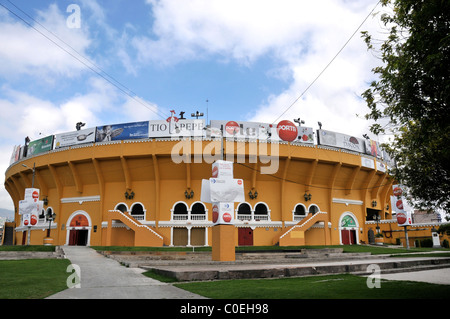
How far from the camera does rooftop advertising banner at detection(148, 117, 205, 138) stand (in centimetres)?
3100

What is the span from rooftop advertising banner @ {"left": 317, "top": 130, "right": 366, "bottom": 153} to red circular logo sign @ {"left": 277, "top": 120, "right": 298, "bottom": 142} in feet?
10.5

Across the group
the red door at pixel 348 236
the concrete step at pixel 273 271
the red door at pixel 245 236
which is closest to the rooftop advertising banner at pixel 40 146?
the red door at pixel 245 236

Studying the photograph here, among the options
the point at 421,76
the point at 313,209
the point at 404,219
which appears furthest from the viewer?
the point at 313,209

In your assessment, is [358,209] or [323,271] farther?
[358,209]

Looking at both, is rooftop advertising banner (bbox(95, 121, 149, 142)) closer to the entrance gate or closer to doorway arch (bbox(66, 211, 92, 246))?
doorway arch (bbox(66, 211, 92, 246))

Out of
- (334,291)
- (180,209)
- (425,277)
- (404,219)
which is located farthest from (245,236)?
(334,291)

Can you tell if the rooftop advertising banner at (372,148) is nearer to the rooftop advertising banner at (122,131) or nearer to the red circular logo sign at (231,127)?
the red circular logo sign at (231,127)

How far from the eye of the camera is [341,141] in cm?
3616

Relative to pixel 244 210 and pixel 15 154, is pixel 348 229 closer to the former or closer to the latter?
pixel 244 210

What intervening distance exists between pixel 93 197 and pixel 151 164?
7.21 meters

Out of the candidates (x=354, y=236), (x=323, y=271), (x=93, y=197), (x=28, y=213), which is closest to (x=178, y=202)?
(x=93, y=197)

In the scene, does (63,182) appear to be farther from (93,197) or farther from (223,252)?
(223,252)

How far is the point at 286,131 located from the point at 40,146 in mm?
26011
